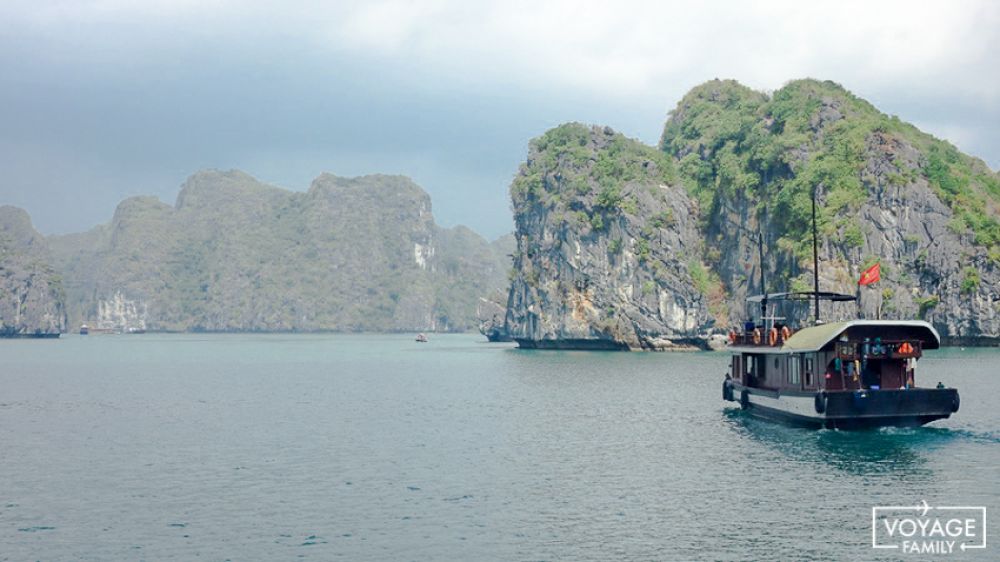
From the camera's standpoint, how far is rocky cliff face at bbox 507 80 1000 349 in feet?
387

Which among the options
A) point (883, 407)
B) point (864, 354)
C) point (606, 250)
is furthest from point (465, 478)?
point (606, 250)

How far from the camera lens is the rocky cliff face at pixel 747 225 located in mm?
118000

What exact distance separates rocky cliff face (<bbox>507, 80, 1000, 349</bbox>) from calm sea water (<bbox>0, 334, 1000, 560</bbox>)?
6123 centimetres

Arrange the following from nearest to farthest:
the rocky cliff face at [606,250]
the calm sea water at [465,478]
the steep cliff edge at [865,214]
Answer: the calm sea water at [465,478] < the steep cliff edge at [865,214] < the rocky cliff face at [606,250]

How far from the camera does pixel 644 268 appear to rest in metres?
127

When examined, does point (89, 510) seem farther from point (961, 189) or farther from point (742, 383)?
point (961, 189)

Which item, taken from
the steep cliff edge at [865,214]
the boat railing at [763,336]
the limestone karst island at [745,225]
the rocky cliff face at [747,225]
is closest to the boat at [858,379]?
the boat railing at [763,336]

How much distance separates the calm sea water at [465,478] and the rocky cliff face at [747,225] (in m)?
61.2

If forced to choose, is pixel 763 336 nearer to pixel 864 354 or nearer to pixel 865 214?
pixel 864 354

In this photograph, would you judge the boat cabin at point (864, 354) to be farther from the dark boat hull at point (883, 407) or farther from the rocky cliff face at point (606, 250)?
the rocky cliff face at point (606, 250)

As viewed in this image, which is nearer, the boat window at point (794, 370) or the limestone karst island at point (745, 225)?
the boat window at point (794, 370)

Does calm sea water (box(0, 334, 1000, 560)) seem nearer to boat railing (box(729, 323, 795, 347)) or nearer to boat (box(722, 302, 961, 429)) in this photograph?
boat (box(722, 302, 961, 429))

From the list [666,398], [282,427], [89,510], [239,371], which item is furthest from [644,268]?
[89,510]

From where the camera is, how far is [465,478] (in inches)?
1257
